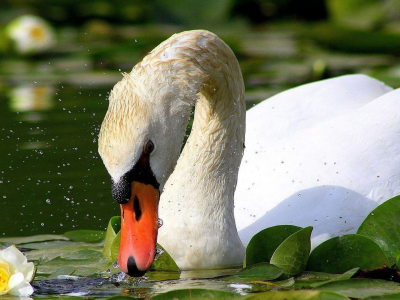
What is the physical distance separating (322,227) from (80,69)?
662 centimetres

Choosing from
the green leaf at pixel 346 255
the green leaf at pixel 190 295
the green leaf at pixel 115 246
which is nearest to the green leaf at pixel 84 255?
the green leaf at pixel 115 246

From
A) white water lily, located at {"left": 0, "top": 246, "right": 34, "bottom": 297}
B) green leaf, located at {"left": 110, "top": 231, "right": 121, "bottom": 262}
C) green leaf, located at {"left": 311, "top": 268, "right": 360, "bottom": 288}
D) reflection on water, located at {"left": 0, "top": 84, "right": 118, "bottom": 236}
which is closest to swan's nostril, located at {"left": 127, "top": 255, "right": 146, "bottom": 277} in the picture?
white water lily, located at {"left": 0, "top": 246, "right": 34, "bottom": 297}

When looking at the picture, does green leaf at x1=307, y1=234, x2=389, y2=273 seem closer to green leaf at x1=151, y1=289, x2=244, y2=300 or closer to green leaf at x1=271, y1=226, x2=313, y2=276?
green leaf at x1=271, y1=226, x2=313, y2=276

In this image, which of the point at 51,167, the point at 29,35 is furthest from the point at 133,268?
the point at 29,35

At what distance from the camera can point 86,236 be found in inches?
176

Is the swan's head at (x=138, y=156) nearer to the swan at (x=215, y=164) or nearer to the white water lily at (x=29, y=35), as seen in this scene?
the swan at (x=215, y=164)

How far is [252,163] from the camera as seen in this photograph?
4543 millimetres

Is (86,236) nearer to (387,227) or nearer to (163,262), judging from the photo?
(163,262)

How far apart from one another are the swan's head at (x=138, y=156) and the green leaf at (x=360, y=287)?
0.78 meters

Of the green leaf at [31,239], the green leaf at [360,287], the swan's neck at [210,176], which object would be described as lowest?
the green leaf at [360,287]

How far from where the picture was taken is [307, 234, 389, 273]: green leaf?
134 inches

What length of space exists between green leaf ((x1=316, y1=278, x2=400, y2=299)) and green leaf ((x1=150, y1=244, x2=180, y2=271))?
89cm

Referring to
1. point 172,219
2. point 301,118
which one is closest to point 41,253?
point 172,219

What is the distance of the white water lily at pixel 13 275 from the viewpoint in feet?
10.8
